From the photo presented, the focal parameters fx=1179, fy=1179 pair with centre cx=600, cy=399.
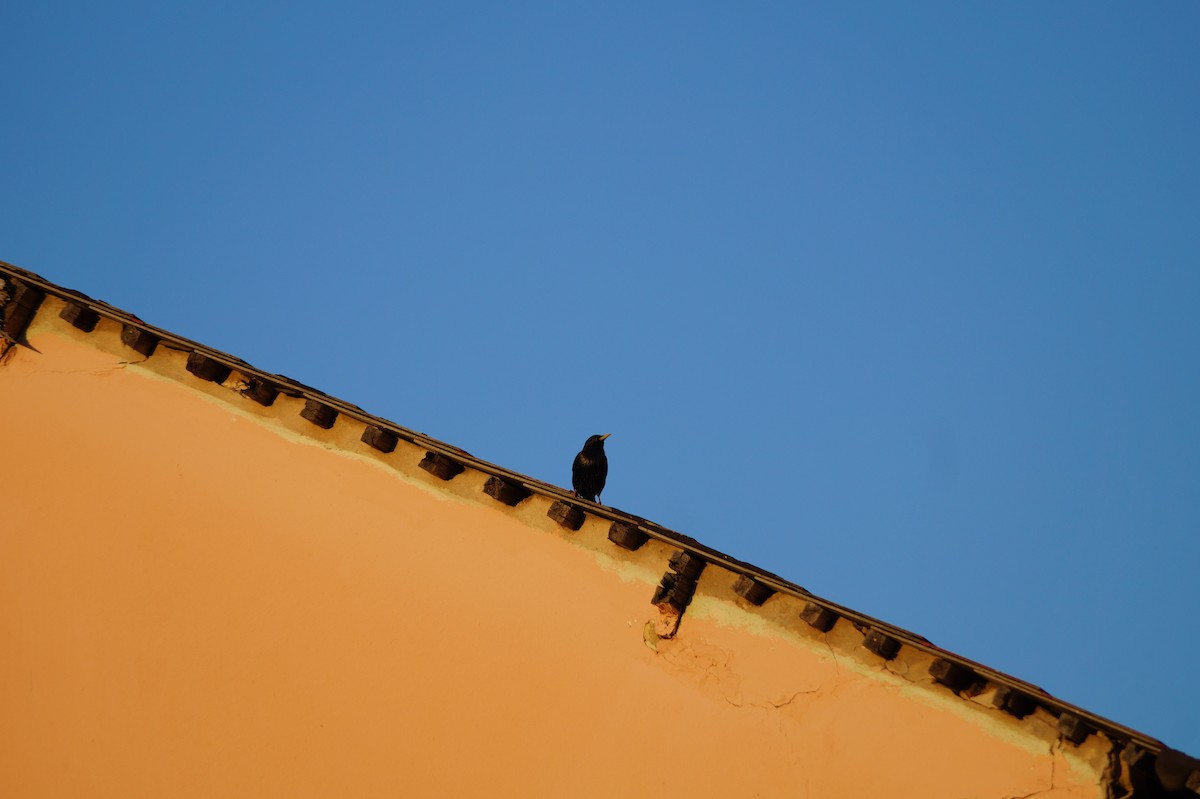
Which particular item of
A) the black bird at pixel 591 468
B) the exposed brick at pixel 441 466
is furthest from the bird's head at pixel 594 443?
the exposed brick at pixel 441 466

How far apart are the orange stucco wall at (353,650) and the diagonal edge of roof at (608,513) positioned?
0.59 ft

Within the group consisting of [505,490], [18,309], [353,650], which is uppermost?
[505,490]

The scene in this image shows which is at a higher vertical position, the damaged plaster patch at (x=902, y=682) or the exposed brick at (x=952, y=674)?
the exposed brick at (x=952, y=674)

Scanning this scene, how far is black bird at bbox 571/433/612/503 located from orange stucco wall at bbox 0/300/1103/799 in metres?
3.60

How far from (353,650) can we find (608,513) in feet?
5.86

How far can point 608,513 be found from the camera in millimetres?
7250

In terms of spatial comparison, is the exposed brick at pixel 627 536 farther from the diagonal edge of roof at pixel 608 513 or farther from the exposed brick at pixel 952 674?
the exposed brick at pixel 952 674

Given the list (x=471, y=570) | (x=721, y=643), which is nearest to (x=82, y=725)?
(x=471, y=570)

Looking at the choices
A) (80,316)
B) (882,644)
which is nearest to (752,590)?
(882,644)

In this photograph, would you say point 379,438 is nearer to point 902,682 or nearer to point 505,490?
point 505,490

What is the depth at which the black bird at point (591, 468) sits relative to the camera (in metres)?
11.2

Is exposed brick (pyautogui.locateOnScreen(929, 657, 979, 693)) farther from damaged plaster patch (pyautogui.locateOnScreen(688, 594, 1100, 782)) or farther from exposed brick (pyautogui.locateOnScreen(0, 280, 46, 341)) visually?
exposed brick (pyautogui.locateOnScreen(0, 280, 46, 341))

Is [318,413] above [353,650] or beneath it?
above

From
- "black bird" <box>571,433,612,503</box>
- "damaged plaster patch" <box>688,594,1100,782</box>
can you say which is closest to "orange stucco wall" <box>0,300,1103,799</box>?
"damaged plaster patch" <box>688,594,1100,782</box>
